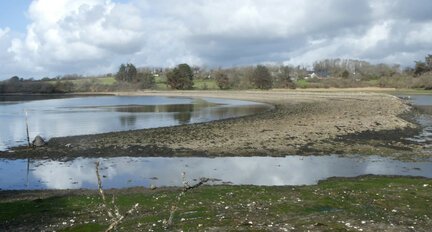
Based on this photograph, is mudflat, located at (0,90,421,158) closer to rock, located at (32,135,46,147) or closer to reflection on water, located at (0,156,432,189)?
rock, located at (32,135,46,147)

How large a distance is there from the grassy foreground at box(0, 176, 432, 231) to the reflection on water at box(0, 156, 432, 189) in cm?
351

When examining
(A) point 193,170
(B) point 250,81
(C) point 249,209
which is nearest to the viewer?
(C) point 249,209

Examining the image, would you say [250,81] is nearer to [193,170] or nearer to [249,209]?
[193,170]

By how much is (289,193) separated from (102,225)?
24.9 ft

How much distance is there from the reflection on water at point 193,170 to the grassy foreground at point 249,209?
11.5 ft

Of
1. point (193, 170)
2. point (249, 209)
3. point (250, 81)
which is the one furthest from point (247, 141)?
point (250, 81)

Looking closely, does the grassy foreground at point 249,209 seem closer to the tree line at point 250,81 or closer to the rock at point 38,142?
the rock at point 38,142

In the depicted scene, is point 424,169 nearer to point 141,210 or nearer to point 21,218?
point 141,210

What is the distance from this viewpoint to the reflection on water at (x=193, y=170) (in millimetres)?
22859

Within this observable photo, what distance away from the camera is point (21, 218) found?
14.6 m

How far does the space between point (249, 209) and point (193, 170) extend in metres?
11.7

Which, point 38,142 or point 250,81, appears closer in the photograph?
point 38,142

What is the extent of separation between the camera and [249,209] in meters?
14.1

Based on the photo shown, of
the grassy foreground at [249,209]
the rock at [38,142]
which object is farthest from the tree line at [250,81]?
the grassy foreground at [249,209]
